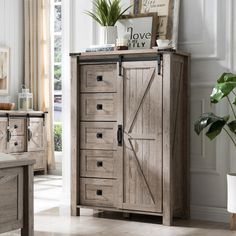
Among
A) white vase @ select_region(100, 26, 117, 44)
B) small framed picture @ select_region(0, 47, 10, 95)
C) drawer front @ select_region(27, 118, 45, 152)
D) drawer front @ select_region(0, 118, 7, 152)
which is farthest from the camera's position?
small framed picture @ select_region(0, 47, 10, 95)

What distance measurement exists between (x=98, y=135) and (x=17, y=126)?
8.83 ft

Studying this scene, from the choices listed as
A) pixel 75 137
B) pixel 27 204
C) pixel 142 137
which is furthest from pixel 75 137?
pixel 27 204

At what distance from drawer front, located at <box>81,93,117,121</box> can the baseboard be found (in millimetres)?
1026

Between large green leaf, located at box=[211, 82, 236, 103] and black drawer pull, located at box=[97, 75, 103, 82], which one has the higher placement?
black drawer pull, located at box=[97, 75, 103, 82]

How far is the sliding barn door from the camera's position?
14.5 ft

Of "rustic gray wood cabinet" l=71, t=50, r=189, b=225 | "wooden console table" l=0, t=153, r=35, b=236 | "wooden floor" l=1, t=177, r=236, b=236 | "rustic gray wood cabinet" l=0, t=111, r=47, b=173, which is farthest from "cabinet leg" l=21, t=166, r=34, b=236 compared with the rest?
"rustic gray wood cabinet" l=0, t=111, r=47, b=173

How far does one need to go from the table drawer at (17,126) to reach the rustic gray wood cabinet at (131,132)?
8.07 feet

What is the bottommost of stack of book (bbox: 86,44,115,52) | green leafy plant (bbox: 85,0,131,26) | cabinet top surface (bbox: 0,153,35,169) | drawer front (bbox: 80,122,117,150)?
cabinet top surface (bbox: 0,153,35,169)

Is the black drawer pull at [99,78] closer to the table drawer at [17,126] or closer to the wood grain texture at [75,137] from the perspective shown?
the wood grain texture at [75,137]

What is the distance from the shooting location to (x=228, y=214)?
456 cm

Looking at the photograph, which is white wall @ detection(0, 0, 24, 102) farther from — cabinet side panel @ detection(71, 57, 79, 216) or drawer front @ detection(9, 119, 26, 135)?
cabinet side panel @ detection(71, 57, 79, 216)

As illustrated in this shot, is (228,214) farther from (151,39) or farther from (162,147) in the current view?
(151,39)

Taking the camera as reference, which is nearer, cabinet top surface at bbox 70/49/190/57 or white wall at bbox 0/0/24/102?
cabinet top surface at bbox 70/49/190/57

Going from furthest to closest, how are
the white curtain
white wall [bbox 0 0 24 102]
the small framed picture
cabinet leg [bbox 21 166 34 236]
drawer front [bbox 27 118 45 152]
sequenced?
Result: 1. the white curtain
2. white wall [bbox 0 0 24 102]
3. the small framed picture
4. drawer front [bbox 27 118 45 152]
5. cabinet leg [bbox 21 166 34 236]
